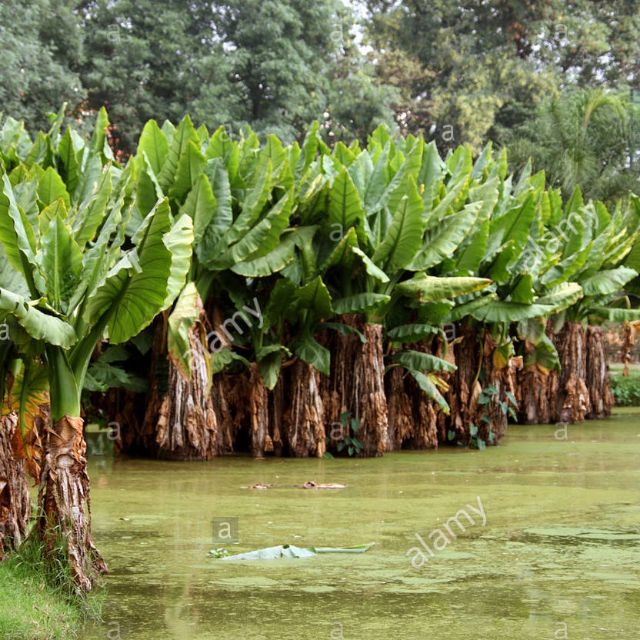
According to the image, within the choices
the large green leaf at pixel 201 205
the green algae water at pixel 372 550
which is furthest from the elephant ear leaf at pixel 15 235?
the large green leaf at pixel 201 205

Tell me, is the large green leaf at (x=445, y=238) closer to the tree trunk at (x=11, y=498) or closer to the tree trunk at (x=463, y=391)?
the tree trunk at (x=463, y=391)

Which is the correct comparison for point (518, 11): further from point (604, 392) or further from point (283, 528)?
point (283, 528)

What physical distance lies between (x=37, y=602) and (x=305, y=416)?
6.63m

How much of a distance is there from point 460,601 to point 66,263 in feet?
7.90

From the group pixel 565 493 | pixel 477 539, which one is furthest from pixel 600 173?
pixel 477 539

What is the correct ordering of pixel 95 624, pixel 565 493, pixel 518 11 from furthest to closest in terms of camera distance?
pixel 518 11 < pixel 565 493 < pixel 95 624

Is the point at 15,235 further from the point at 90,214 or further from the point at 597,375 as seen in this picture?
the point at 597,375

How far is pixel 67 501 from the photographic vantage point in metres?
5.65

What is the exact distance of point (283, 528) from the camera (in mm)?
7664

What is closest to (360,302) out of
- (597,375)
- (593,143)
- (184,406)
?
(184,406)

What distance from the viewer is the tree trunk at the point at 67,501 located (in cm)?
561

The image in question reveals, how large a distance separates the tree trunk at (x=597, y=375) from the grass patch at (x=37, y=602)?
480 inches

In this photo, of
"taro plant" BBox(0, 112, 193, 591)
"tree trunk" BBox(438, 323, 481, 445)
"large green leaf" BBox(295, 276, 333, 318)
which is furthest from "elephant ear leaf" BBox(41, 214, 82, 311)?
"tree trunk" BBox(438, 323, 481, 445)

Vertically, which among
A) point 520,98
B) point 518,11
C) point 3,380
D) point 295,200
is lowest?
point 3,380
